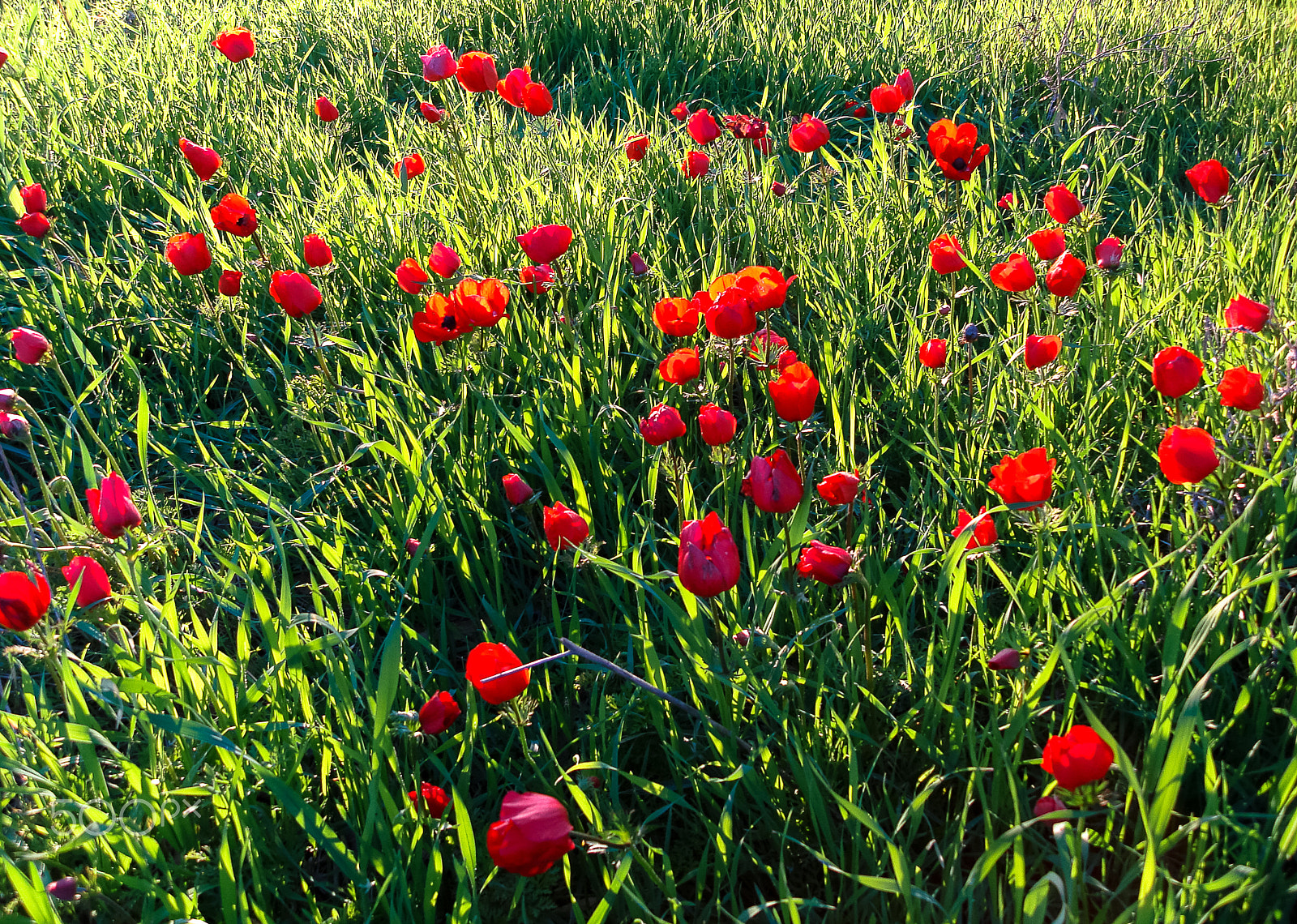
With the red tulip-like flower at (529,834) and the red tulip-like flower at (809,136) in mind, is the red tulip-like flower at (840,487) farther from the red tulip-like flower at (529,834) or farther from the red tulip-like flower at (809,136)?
the red tulip-like flower at (809,136)

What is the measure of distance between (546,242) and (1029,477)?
1.10 metres

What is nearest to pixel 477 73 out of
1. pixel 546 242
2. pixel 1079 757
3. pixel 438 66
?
pixel 438 66

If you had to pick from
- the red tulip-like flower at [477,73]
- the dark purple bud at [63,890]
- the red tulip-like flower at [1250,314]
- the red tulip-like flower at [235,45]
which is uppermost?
the red tulip-like flower at [235,45]

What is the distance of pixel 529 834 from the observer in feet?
3.17

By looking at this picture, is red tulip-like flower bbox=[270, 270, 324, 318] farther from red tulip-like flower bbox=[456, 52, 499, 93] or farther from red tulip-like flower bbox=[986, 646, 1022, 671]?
red tulip-like flower bbox=[986, 646, 1022, 671]

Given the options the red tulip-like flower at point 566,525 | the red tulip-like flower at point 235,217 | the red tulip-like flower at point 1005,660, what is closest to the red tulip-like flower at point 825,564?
the red tulip-like flower at point 1005,660

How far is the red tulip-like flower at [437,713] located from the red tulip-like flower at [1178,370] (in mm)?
1102

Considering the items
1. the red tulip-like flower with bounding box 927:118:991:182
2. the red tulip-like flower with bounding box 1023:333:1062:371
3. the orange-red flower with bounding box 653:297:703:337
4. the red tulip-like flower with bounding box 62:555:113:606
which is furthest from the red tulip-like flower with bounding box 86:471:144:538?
the red tulip-like flower with bounding box 927:118:991:182

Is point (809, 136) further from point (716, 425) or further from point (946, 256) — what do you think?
point (716, 425)

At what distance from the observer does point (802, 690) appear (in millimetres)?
1309

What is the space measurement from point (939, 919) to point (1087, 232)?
69.9 inches

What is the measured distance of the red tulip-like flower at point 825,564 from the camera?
3.66 ft

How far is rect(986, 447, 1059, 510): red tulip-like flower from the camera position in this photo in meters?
1.20

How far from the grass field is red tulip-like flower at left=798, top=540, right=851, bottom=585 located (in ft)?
0.12
